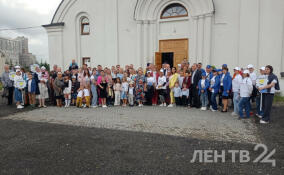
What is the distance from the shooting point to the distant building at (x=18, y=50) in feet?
251

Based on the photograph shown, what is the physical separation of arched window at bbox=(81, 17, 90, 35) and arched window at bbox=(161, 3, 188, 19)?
5.95 meters

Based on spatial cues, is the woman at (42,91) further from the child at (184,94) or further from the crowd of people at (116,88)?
the child at (184,94)

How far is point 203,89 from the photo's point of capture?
28.0 ft

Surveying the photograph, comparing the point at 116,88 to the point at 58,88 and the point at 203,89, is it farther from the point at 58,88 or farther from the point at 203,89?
the point at 203,89

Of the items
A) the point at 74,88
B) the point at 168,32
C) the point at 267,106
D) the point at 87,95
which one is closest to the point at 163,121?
the point at 267,106

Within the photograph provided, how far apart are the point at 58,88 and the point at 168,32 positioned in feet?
25.4

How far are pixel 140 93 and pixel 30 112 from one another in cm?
475

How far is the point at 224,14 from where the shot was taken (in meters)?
11.9

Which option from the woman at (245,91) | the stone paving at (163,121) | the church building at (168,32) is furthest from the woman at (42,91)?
the woman at (245,91)

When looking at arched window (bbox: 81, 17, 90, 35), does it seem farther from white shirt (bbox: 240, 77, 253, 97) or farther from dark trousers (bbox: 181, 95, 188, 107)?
white shirt (bbox: 240, 77, 253, 97)

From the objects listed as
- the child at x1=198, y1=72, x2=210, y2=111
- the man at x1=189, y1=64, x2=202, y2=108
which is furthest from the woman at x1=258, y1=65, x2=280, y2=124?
the man at x1=189, y1=64, x2=202, y2=108

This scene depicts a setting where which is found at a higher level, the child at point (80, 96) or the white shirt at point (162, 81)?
the white shirt at point (162, 81)

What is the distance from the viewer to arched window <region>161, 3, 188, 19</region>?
13.1 meters

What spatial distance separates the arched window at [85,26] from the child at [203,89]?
10.5m
